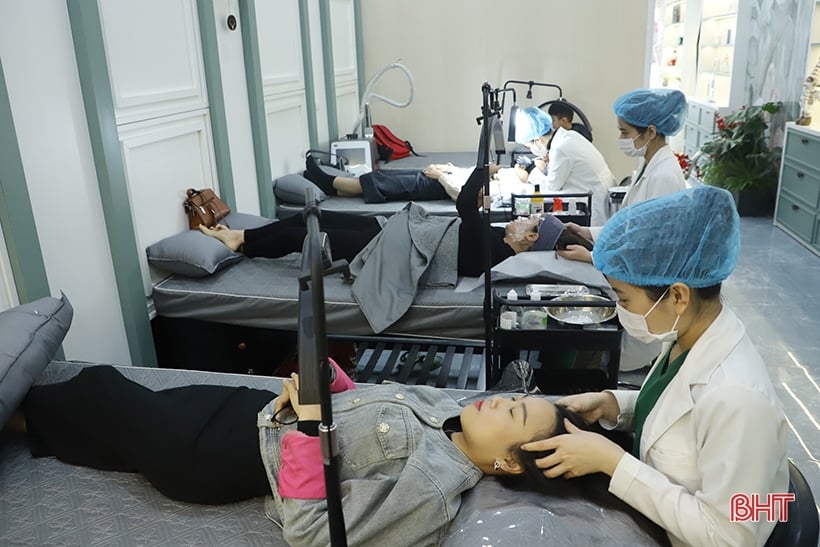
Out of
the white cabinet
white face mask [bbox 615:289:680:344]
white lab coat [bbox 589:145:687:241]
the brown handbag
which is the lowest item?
the white cabinet

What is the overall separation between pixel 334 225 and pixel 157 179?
864 millimetres

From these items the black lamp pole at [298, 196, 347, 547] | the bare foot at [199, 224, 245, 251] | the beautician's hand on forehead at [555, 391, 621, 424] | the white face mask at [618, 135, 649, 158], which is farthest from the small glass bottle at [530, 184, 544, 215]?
the black lamp pole at [298, 196, 347, 547]

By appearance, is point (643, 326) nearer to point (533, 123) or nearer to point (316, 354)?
point (316, 354)

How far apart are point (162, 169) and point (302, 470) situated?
1.92 m

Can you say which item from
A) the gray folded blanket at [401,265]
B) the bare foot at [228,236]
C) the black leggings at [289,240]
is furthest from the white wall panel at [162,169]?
the gray folded blanket at [401,265]

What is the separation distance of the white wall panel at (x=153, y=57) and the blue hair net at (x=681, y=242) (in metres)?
2.11

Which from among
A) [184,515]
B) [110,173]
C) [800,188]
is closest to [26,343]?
[184,515]

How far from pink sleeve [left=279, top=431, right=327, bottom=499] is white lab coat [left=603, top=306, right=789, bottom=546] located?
0.60 m

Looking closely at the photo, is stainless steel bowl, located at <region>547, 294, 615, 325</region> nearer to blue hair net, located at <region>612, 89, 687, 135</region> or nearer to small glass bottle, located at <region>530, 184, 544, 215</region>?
blue hair net, located at <region>612, 89, 687, 135</region>

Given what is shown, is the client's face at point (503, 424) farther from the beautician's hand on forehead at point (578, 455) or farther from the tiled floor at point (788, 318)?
the tiled floor at point (788, 318)

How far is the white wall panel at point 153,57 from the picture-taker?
2479 millimetres

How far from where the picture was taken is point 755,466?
3.22 feet

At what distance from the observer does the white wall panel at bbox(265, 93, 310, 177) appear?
3.91m

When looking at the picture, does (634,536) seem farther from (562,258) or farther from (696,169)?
(696,169)
